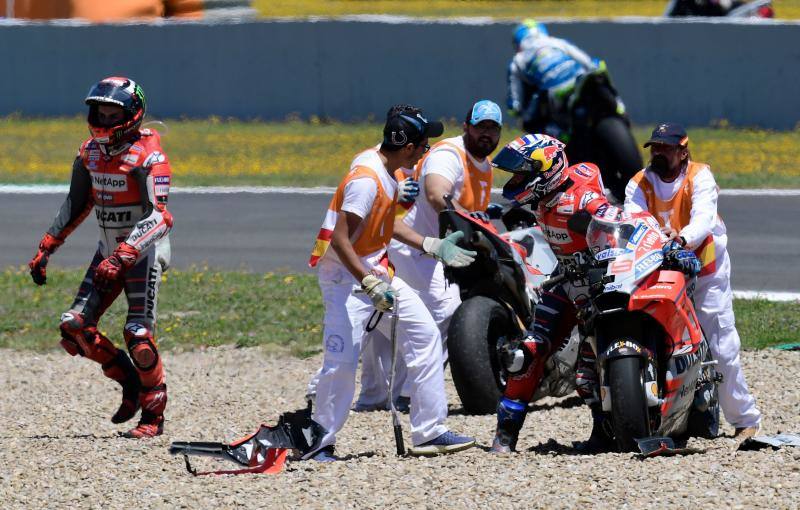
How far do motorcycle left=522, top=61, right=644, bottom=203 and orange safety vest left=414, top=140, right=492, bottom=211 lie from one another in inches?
178

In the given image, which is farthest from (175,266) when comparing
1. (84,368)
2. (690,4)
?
(690,4)

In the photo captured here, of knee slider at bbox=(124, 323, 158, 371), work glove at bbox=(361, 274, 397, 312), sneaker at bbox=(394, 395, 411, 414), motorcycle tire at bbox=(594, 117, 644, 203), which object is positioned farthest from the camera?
motorcycle tire at bbox=(594, 117, 644, 203)

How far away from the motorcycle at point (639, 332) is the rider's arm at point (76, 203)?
319 centimetres

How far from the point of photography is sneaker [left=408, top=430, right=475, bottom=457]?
7.70 metres

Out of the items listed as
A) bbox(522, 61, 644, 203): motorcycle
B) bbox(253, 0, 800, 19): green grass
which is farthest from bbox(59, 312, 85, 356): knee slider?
bbox(253, 0, 800, 19): green grass

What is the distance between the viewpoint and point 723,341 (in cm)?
832

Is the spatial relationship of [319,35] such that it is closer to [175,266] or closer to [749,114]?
[749,114]

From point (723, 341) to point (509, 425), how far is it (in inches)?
55.8

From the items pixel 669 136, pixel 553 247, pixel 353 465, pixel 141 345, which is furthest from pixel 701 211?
pixel 141 345

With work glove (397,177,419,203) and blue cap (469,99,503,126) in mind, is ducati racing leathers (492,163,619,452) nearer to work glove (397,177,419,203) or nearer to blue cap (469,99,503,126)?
work glove (397,177,419,203)

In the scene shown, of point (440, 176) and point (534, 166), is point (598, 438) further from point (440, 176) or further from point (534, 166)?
point (440, 176)

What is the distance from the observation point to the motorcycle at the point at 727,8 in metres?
25.9

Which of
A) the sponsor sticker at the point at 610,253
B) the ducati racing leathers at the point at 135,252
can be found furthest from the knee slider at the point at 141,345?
the sponsor sticker at the point at 610,253

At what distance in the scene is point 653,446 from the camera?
23.4 feet
